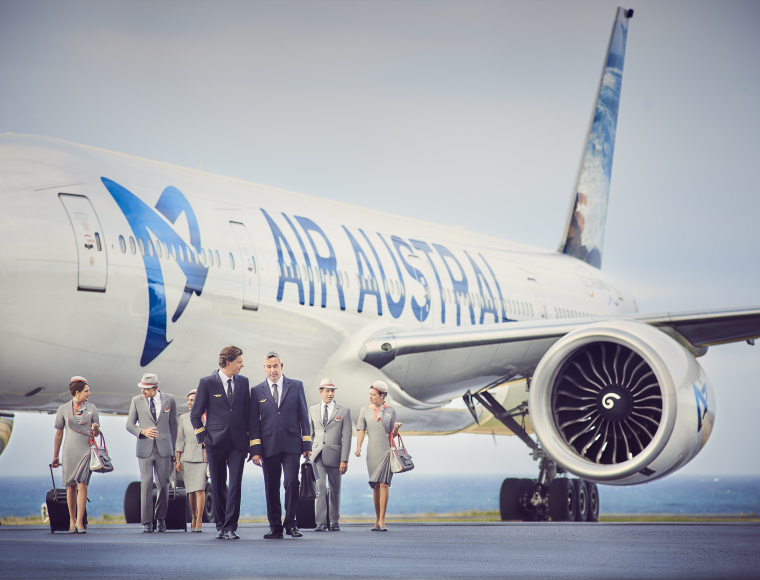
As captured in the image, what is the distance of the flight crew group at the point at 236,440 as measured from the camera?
7.87 meters

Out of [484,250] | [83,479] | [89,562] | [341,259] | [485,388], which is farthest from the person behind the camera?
[484,250]

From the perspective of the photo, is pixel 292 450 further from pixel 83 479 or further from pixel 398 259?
pixel 398 259

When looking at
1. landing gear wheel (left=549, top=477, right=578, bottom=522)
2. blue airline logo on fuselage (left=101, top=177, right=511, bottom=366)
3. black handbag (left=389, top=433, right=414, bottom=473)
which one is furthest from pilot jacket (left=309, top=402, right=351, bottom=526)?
landing gear wheel (left=549, top=477, right=578, bottom=522)

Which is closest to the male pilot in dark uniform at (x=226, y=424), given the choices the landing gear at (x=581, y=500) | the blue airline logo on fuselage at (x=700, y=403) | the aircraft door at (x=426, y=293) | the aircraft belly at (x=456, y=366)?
the blue airline logo on fuselage at (x=700, y=403)

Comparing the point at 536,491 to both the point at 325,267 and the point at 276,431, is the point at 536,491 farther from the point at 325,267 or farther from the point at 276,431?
the point at 276,431

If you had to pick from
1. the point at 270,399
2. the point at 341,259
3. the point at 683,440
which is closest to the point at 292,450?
the point at 270,399

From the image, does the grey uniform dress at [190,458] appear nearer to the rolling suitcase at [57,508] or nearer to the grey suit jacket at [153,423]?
the grey suit jacket at [153,423]

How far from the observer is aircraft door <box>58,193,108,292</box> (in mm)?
8812

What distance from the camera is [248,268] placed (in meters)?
10.3

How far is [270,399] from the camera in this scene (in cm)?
807

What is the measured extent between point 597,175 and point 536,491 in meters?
8.02

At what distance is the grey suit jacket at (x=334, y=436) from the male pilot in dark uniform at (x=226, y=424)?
5.70ft

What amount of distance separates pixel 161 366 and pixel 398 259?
4.05 metres

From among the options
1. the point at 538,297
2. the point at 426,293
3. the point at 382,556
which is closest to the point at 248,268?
the point at 426,293
